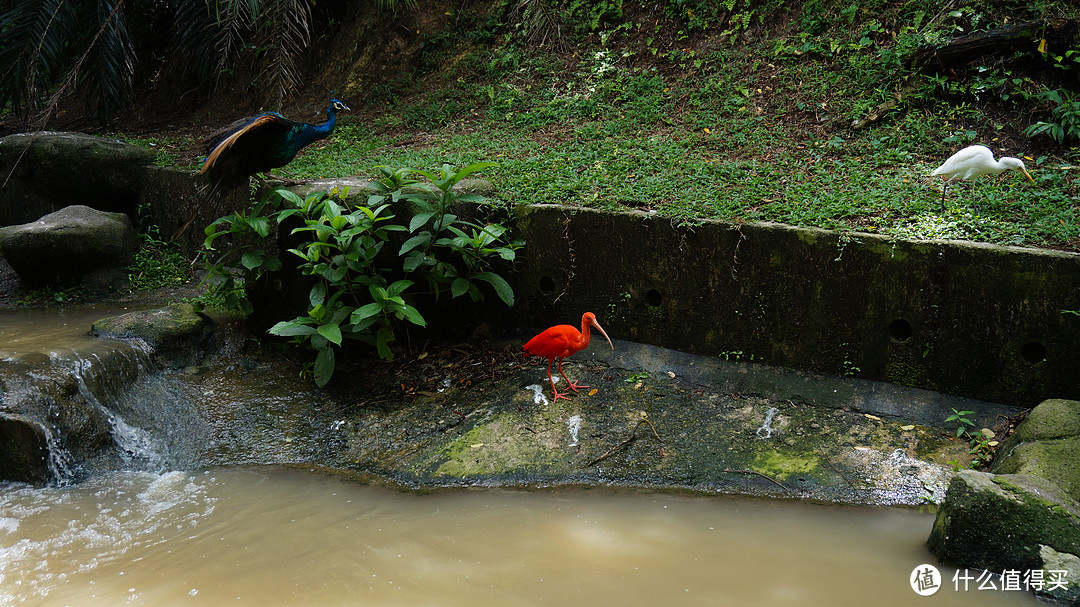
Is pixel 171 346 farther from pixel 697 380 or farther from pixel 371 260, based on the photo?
pixel 697 380

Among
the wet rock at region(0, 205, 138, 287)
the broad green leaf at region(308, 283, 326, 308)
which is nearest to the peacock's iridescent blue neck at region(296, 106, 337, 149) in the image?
the broad green leaf at region(308, 283, 326, 308)

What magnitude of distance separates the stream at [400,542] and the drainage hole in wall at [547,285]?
66.0 inches

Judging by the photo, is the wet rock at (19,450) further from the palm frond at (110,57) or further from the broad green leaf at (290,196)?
the palm frond at (110,57)

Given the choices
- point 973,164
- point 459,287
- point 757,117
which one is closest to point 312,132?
point 459,287

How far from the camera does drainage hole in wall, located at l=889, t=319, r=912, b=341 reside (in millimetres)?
4180

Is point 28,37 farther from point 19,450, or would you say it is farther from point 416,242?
point 416,242

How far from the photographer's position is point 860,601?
2807 mm

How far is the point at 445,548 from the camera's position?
10.9 feet

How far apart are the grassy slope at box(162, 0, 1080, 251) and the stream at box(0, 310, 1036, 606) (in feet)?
5.92

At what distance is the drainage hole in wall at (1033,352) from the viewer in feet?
12.7

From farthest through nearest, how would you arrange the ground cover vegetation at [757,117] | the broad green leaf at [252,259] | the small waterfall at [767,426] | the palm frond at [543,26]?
the palm frond at [543,26], the broad green leaf at [252,259], the ground cover vegetation at [757,117], the small waterfall at [767,426]

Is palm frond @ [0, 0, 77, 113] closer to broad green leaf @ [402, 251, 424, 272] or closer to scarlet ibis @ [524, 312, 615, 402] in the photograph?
broad green leaf @ [402, 251, 424, 272]

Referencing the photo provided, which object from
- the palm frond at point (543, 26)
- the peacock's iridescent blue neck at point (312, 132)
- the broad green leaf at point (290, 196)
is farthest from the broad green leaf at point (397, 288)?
the palm frond at point (543, 26)

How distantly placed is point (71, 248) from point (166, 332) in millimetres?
2147
